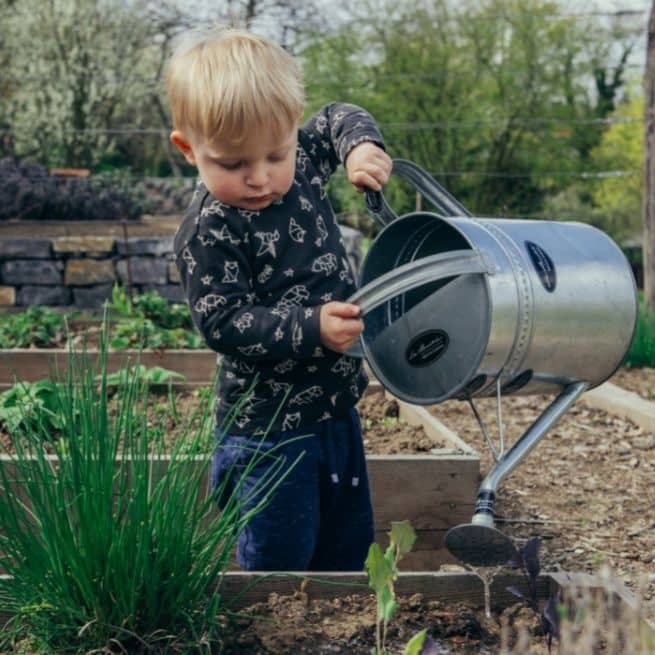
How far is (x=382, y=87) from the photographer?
46.0ft

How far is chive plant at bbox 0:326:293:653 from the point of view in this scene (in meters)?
1.58

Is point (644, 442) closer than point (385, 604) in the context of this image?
No

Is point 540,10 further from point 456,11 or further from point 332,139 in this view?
point 332,139

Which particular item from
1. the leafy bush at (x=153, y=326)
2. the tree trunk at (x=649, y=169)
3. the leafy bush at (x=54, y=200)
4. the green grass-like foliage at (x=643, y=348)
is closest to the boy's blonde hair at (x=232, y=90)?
the leafy bush at (x=153, y=326)

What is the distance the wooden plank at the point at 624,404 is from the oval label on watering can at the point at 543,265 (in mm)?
2527

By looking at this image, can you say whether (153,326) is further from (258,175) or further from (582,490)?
(258,175)

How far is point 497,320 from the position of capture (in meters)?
1.67

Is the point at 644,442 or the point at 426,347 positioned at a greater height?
the point at 426,347

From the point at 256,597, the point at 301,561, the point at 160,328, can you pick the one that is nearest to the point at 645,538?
the point at 301,561

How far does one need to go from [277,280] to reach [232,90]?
42cm

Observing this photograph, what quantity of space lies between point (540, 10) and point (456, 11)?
1382 millimetres

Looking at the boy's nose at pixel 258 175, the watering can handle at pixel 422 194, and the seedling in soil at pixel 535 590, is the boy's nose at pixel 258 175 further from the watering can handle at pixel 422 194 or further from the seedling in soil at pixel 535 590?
the seedling in soil at pixel 535 590

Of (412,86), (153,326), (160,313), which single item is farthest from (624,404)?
(412,86)

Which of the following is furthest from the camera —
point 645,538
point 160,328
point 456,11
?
point 456,11
